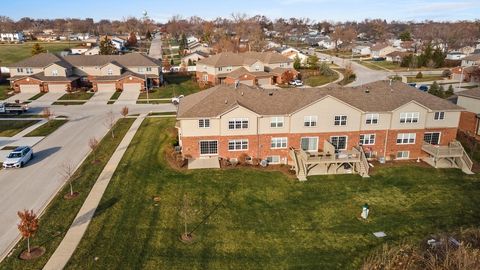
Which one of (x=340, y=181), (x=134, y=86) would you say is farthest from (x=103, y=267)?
(x=134, y=86)

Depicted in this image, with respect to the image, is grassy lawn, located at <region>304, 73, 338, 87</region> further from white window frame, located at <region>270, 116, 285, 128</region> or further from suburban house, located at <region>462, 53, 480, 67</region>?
white window frame, located at <region>270, 116, 285, 128</region>

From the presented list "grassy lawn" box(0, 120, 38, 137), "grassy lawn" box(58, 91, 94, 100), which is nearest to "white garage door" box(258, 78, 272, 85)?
"grassy lawn" box(58, 91, 94, 100)

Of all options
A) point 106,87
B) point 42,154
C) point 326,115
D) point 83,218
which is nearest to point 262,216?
point 83,218

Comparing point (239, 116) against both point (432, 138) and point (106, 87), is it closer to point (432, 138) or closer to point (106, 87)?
point (432, 138)

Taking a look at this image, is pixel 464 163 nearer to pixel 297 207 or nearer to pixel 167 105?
pixel 297 207

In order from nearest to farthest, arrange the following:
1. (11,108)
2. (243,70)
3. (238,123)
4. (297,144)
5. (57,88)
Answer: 1. (238,123)
2. (297,144)
3. (11,108)
4. (57,88)
5. (243,70)

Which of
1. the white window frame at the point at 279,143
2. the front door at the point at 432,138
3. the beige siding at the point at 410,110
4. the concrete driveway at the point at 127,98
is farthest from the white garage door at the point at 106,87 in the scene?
the front door at the point at 432,138
